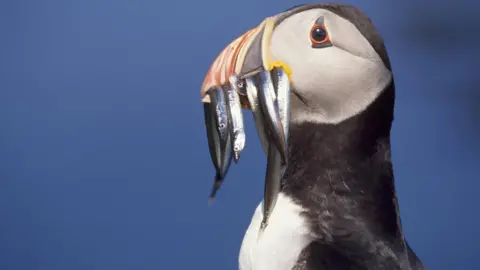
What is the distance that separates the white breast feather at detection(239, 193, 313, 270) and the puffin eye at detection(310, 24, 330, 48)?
0.20 metres

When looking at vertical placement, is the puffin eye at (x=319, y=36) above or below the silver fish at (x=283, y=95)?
above

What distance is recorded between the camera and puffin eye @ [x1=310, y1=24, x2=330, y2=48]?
858 millimetres

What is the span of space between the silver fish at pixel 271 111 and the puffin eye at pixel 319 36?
7 centimetres

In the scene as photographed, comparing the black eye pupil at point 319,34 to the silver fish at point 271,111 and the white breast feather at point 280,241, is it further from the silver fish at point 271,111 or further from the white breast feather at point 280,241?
the white breast feather at point 280,241

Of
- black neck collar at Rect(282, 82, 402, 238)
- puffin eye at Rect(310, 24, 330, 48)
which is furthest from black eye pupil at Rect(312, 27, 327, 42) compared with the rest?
black neck collar at Rect(282, 82, 402, 238)

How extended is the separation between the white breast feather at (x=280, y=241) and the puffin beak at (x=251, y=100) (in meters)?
0.02

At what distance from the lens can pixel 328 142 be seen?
2.99ft

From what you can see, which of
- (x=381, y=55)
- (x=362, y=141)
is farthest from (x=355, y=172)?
(x=381, y=55)

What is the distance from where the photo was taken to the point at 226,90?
0.88 m

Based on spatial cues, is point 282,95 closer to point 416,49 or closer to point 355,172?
point 355,172

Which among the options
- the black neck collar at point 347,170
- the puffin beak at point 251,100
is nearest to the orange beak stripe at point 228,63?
the puffin beak at point 251,100

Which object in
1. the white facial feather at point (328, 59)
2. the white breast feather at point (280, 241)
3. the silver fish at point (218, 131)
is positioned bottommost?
the white breast feather at point (280, 241)

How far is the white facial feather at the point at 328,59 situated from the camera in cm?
86

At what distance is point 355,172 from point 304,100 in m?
0.11
